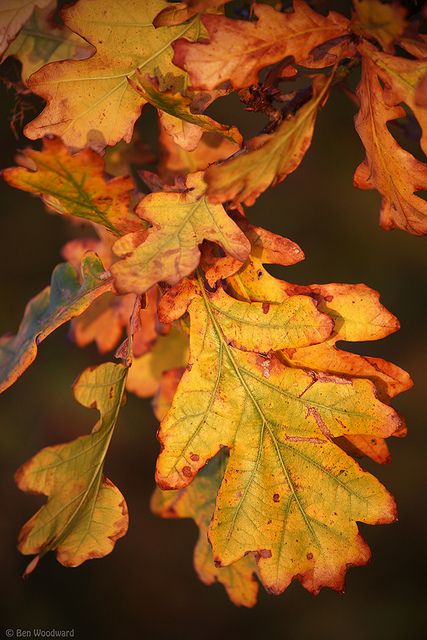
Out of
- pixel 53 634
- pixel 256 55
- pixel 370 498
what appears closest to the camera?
pixel 256 55

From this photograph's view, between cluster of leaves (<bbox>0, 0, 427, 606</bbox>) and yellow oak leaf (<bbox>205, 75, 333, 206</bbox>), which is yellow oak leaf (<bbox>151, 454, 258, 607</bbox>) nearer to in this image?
cluster of leaves (<bbox>0, 0, 427, 606</bbox>)

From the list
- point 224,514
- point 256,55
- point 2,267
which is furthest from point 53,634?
point 256,55

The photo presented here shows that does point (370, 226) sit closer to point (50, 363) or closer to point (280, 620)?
point (50, 363)

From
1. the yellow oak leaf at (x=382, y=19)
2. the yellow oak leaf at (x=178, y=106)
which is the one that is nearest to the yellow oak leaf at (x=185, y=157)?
the yellow oak leaf at (x=178, y=106)

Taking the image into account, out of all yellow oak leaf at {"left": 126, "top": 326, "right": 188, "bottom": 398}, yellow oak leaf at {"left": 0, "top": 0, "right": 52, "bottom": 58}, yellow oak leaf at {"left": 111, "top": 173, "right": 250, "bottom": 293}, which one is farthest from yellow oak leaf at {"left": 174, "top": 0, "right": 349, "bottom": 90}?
yellow oak leaf at {"left": 126, "top": 326, "right": 188, "bottom": 398}

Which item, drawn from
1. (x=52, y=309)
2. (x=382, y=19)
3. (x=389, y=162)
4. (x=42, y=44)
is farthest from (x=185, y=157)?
(x=382, y=19)

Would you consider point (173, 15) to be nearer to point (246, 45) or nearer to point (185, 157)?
point (246, 45)
